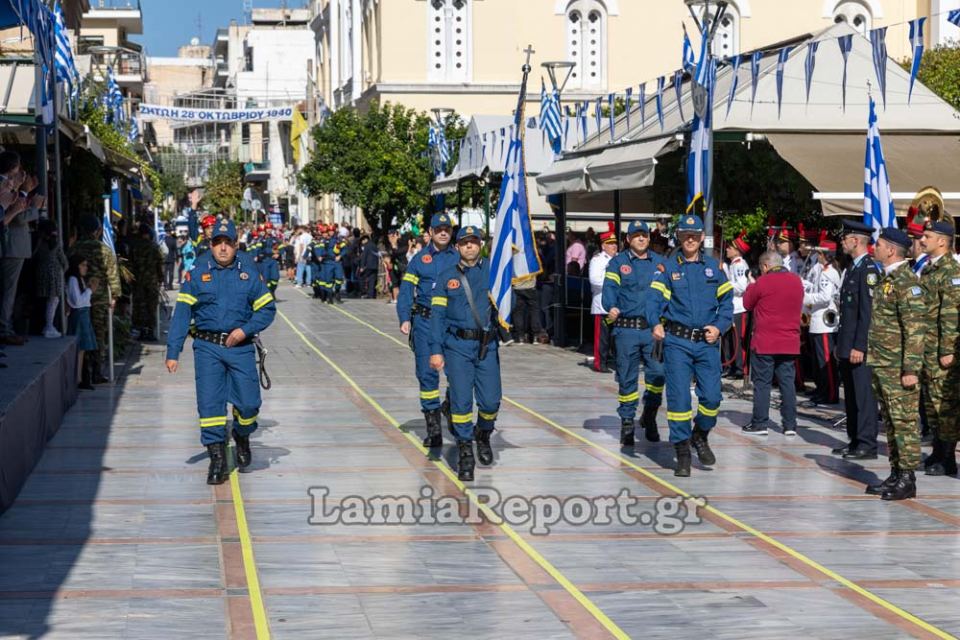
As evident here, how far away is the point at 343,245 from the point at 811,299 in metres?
25.7

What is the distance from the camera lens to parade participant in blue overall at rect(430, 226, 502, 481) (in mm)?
11711

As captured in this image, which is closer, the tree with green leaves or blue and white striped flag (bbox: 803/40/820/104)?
blue and white striped flag (bbox: 803/40/820/104)

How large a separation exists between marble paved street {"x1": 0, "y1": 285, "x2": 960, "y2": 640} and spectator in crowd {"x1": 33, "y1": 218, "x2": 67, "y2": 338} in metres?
2.28

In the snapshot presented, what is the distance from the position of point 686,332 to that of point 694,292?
311mm

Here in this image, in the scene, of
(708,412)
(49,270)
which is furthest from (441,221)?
(49,270)

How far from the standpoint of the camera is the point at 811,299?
1594cm

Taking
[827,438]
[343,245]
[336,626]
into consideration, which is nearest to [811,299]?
[827,438]

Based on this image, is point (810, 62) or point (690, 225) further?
point (810, 62)

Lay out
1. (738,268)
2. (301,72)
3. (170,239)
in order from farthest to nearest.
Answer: (301,72), (170,239), (738,268)

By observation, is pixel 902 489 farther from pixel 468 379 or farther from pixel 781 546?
pixel 468 379

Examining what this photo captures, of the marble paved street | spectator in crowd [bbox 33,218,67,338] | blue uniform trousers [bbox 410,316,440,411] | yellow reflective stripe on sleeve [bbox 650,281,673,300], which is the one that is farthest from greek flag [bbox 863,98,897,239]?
spectator in crowd [bbox 33,218,67,338]

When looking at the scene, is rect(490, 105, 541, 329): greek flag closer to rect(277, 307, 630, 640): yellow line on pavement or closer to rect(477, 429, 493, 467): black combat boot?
rect(477, 429, 493, 467): black combat boot

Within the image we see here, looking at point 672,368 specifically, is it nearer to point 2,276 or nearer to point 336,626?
point 336,626

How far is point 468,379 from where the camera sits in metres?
11.8
